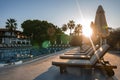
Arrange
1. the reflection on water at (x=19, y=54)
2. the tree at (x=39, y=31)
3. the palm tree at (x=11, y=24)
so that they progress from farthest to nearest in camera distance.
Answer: the palm tree at (x=11, y=24) < the tree at (x=39, y=31) < the reflection on water at (x=19, y=54)

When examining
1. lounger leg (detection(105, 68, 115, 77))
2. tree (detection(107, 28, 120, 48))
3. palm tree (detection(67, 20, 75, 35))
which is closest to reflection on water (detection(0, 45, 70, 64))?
lounger leg (detection(105, 68, 115, 77))

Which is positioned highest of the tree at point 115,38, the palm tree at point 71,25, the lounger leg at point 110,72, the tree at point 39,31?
the palm tree at point 71,25

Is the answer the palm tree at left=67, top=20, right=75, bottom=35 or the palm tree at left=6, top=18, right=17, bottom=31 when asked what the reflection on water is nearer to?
the palm tree at left=6, top=18, right=17, bottom=31

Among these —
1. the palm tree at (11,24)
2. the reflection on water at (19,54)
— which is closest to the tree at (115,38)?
the reflection on water at (19,54)

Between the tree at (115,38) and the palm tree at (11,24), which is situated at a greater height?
the palm tree at (11,24)

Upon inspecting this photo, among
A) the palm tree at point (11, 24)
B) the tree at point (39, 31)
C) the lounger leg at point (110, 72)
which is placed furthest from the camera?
the palm tree at point (11, 24)

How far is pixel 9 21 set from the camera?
63000 millimetres

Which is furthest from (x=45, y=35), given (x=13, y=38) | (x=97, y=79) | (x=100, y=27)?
(x=97, y=79)

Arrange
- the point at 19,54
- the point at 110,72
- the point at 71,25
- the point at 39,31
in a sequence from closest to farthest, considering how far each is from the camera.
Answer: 1. the point at 110,72
2. the point at 19,54
3. the point at 39,31
4. the point at 71,25

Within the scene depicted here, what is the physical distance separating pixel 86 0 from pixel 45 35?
31110 mm

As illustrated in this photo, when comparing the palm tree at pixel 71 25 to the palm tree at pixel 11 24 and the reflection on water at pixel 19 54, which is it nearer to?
the palm tree at pixel 11 24

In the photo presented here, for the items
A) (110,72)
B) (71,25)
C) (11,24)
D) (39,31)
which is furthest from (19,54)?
(71,25)

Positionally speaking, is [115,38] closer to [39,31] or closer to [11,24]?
[39,31]

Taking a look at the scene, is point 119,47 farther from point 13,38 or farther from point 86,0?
point 13,38
